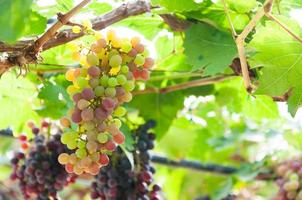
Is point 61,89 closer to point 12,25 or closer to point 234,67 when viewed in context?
point 234,67

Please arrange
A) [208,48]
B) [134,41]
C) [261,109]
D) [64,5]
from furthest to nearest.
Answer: [261,109], [208,48], [64,5], [134,41]

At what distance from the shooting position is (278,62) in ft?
3.92

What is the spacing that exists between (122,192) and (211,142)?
2.86ft

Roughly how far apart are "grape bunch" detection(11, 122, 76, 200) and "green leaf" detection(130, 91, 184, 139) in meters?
0.30

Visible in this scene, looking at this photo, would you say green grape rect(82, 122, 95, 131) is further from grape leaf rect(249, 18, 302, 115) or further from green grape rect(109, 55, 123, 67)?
grape leaf rect(249, 18, 302, 115)

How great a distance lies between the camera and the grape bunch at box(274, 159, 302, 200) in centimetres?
171

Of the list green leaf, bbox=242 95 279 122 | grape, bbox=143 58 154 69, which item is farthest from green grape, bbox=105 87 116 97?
green leaf, bbox=242 95 279 122

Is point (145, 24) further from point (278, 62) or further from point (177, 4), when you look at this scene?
point (278, 62)

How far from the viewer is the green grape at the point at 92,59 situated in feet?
3.46

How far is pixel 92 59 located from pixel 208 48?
38cm

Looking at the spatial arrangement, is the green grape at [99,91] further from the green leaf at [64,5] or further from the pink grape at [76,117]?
the green leaf at [64,5]

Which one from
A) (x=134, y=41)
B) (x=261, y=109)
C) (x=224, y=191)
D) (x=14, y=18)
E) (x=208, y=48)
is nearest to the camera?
(x=14, y=18)

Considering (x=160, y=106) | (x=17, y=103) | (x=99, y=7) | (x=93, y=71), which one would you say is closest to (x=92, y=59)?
(x=93, y=71)

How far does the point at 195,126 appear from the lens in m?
2.10
